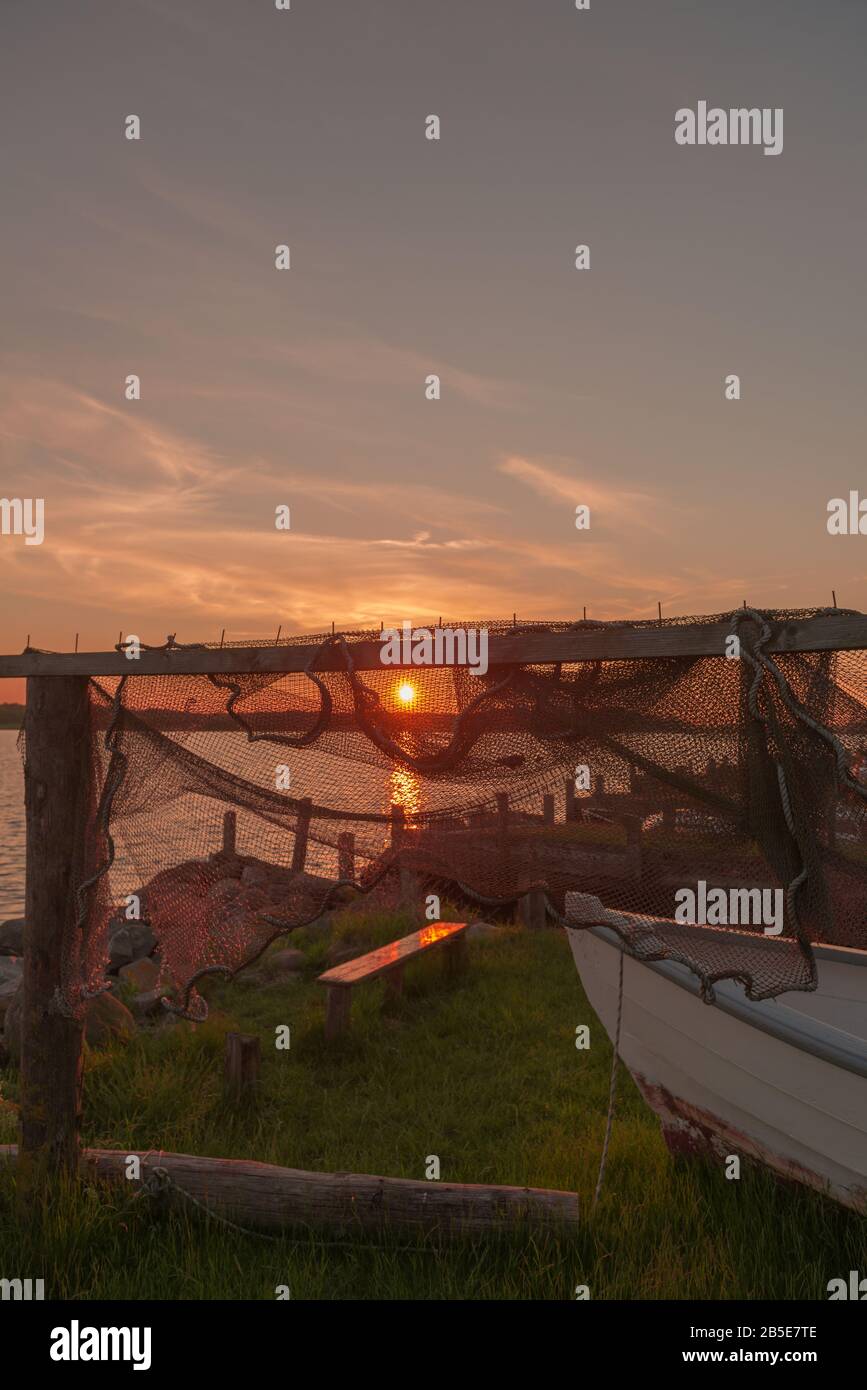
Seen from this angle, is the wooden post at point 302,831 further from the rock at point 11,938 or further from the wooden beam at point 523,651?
the rock at point 11,938

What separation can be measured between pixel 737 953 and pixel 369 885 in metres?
1.53

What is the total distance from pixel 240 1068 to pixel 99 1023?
219 centimetres

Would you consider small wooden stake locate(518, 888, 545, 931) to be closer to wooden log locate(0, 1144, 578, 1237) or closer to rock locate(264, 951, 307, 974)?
rock locate(264, 951, 307, 974)

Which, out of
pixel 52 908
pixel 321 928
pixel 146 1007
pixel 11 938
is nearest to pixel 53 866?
pixel 52 908

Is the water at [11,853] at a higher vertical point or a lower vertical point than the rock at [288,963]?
higher

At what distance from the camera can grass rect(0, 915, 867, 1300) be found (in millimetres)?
3836

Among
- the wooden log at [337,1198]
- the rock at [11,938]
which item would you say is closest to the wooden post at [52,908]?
the wooden log at [337,1198]

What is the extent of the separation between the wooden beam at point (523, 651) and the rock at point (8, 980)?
19.3 feet

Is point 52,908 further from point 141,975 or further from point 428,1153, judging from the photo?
point 141,975

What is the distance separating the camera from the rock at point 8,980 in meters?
9.48

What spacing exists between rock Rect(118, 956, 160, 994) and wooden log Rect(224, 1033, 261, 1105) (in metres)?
4.04
